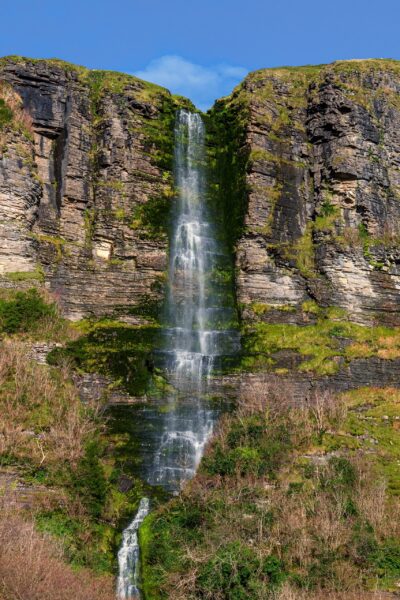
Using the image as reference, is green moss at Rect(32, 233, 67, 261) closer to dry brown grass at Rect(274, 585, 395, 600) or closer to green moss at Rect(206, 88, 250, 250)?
green moss at Rect(206, 88, 250, 250)

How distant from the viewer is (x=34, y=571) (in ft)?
64.1

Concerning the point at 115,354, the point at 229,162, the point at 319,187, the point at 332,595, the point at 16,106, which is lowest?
the point at 332,595

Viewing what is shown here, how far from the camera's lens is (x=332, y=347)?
126 ft

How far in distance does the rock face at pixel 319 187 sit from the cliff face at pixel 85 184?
5.80 meters

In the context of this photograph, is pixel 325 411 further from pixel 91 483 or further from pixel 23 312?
pixel 23 312

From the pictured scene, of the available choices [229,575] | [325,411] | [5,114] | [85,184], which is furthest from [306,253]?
[229,575]

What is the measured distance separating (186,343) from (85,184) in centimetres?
1327

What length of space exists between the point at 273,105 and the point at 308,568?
1359 inches

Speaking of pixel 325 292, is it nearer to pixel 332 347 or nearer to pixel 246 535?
pixel 332 347

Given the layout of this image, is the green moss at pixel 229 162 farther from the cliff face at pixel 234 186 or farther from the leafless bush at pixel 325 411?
the leafless bush at pixel 325 411

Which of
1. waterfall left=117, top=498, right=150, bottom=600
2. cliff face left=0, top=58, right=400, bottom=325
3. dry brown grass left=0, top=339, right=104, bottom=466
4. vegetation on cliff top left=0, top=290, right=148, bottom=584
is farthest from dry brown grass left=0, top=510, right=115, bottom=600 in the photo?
cliff face left=0, top=58, right=400, bottom=325

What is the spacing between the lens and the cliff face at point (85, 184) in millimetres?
40062

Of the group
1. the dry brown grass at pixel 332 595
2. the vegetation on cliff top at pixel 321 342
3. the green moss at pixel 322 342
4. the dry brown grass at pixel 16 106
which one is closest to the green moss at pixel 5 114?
the dry brown grass at pixel 16 106

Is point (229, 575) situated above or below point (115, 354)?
below
